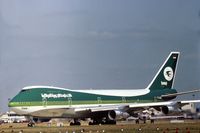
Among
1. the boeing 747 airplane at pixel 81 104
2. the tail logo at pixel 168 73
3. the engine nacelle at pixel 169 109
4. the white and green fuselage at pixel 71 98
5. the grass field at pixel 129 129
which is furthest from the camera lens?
the tail logo at pixel 168 73

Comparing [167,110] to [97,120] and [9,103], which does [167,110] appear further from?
[9,103]

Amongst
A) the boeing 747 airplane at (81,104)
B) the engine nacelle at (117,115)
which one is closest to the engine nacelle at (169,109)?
the boeing 747 airplane at (81,104)

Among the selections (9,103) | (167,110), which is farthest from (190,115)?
(9,103)

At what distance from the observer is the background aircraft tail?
4926 inches

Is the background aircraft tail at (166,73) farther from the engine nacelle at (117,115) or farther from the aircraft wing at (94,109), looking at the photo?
the engine nacelle at (117,115)

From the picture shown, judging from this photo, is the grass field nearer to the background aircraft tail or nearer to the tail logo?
the background aircraft tail

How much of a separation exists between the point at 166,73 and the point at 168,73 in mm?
433

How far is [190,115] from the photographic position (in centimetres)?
10644

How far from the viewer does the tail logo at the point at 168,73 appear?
125500mm

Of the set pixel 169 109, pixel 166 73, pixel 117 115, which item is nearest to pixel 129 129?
pixel 169 109

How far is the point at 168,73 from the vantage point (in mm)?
125688

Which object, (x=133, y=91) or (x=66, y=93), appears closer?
(x=66, y=93)

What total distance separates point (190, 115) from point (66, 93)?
2254 centimetres

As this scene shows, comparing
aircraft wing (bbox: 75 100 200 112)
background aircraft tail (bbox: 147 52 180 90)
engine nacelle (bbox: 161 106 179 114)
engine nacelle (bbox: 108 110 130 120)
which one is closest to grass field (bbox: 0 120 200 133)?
engine nacelle (bbox: 161 106 179 114)
